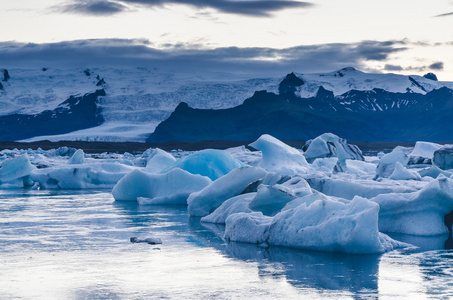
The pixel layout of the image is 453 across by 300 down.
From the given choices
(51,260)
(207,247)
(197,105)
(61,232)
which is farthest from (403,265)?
(197,105)

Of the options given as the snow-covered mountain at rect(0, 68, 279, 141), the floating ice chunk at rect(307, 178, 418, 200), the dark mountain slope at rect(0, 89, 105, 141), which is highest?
the floating ice chunk at rect(307, 178, 418, 200)

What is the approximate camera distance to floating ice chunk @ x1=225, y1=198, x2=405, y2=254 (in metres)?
7.39

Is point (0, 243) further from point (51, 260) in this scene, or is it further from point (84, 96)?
point (84, 96)

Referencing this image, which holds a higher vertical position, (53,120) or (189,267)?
(189,267)

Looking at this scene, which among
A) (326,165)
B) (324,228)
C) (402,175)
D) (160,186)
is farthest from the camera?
(326,165)

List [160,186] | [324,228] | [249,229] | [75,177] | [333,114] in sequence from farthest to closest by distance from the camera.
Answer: [333,114]
[75,177]
[160,186]
[249,229]
[324,228]

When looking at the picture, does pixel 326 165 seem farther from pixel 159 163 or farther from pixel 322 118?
pixel 322 118

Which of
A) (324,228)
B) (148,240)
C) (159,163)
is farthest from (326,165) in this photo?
(324,228)

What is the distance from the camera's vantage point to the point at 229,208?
34.0 ft

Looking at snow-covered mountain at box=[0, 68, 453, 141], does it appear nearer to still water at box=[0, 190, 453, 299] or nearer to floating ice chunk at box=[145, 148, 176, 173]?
floating ice chunk at box=[145, 148, 176, 173]

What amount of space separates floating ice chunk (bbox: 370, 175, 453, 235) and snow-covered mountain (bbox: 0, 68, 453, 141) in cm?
6826

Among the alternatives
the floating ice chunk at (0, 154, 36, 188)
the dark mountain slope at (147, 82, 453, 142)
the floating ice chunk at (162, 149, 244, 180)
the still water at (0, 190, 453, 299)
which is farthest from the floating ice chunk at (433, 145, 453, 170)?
the dark mountain slope at (147, 82, 453, 142)

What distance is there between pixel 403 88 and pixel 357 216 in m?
148

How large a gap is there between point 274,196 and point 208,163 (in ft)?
20.4
